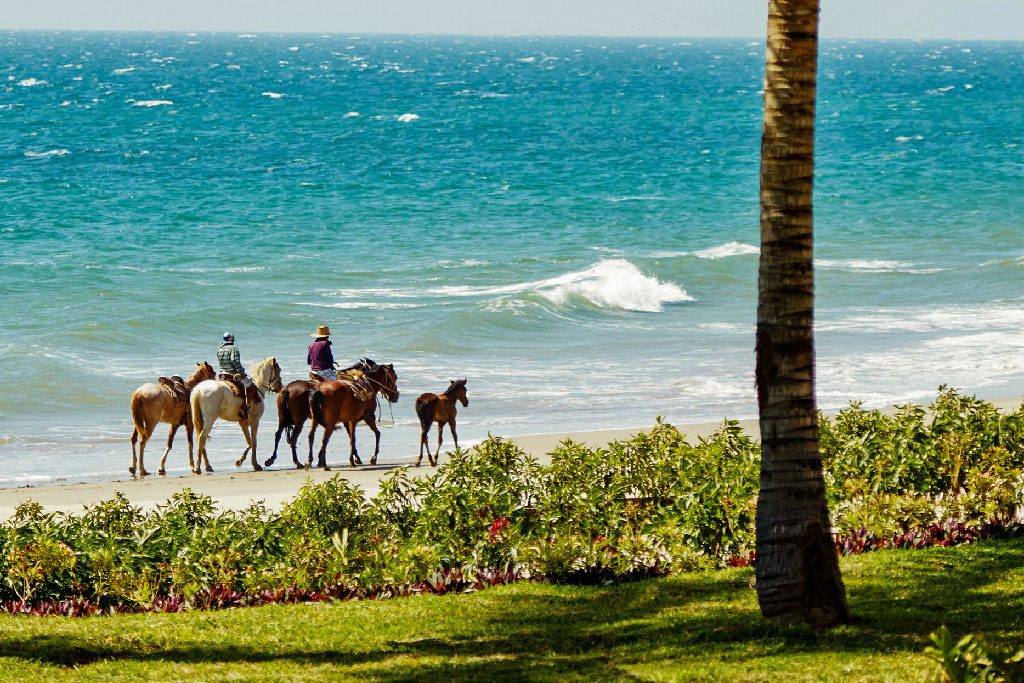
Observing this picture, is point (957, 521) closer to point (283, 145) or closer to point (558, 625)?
point (558, 625)

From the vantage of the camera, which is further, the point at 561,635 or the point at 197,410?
the point at 197,410

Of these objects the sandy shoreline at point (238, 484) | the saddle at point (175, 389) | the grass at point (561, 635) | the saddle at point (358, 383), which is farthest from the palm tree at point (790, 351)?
the saddle at point (175, 389)

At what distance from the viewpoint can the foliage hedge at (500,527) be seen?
9500 mm

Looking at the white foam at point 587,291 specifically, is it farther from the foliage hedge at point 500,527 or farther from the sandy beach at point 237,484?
the foliage hedge at point 500,527

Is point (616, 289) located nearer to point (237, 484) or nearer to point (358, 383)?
point (358, 383)

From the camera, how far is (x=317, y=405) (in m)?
18.8

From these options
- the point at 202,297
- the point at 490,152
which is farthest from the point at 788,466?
the point at 490,152

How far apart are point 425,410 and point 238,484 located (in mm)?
2794

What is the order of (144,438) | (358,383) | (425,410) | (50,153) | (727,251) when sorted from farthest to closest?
1. (50,153)
2. (727,251)
3. (358,383)
4. (144,438)
5. (425,410)

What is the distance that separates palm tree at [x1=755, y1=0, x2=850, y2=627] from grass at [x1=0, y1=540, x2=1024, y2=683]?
11.8 inches

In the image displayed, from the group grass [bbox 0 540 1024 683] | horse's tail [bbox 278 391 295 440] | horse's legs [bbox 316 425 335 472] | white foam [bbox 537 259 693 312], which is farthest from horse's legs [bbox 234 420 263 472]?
white foam [bbox 537 259 693 312]

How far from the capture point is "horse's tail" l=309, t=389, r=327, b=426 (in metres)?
18.7

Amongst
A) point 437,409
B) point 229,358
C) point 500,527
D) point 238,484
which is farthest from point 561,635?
point 229,358

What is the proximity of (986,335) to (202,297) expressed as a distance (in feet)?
61.8
